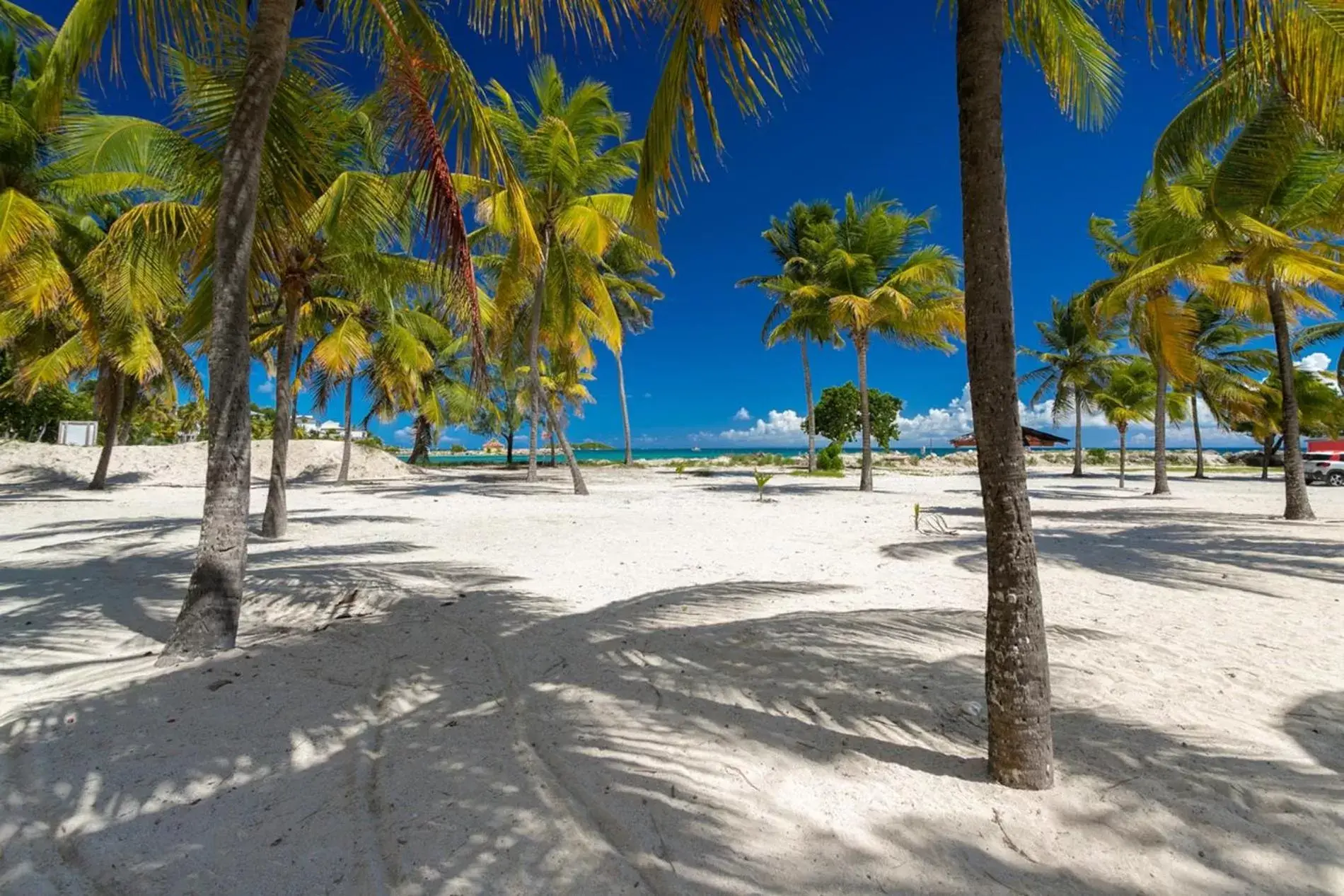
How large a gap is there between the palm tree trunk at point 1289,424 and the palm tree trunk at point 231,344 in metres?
14.6

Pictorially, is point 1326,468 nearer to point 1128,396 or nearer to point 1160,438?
point 1128,396

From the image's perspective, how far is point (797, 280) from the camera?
830 inches

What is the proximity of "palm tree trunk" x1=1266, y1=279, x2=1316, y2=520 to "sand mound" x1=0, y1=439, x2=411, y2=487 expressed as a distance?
2618cm

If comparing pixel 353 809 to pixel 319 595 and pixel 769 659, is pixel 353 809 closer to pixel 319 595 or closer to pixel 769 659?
pixel 769 659

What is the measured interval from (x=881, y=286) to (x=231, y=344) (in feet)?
54.8

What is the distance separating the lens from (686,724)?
284cm

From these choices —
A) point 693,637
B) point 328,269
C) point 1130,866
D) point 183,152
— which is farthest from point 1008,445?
point 328,269

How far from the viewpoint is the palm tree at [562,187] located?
13422mm


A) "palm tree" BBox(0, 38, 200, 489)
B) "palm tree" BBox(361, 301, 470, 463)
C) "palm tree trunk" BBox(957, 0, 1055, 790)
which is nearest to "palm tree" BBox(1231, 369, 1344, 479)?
"palm tree trunk" BBox(957, 0, 1055, 790)

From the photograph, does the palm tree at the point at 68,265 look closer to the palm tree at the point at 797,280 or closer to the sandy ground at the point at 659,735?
the sandy ground at the point at 659,735

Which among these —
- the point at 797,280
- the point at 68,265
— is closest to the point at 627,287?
the point at 797,280

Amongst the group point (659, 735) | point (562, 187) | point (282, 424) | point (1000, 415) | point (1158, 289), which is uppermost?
point (562, 187)

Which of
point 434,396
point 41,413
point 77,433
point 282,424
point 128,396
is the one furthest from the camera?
point 434,396

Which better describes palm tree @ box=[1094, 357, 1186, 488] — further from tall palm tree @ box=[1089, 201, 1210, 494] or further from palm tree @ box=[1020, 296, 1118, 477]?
tall palm tree @ box=[1089, 201, 1210, 494]
